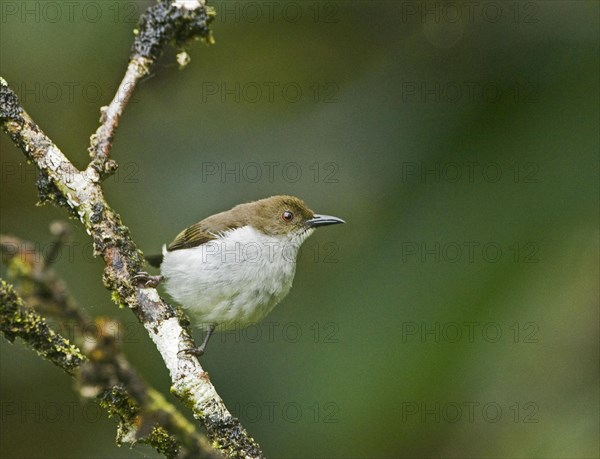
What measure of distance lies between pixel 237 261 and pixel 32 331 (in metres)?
2.56

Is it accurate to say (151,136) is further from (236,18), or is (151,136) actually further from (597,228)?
(597,228)

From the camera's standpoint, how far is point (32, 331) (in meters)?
2.57

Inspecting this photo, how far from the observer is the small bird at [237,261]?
4965 millimetres

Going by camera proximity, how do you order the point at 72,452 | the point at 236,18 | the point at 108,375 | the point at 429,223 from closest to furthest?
the point at 108,375 → the point at 429,223 → the point at 72,452 → the point at 236,18

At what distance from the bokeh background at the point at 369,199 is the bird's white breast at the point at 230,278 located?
0.39 m

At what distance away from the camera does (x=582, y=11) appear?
4.93m

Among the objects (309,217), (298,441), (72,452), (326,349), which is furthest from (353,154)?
(72,452)

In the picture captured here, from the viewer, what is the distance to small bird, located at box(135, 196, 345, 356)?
4.96 metres

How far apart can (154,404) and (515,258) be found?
10.3 ft

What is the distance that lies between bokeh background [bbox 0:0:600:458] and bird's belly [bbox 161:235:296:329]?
38 centimetres

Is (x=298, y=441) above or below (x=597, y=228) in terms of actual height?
below
